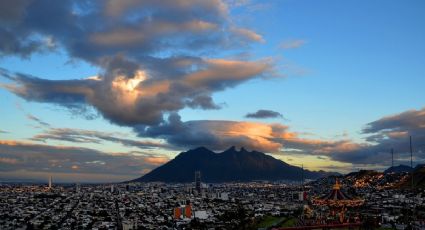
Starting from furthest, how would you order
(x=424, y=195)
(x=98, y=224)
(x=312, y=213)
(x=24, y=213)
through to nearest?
(x=424, y=195)
(x=24, y=213)
(x=312, y=213)
(x=98, y=224)

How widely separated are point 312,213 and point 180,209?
2902cm

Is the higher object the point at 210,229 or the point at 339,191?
the point at 339,191

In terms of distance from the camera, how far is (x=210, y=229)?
8075 centimetres

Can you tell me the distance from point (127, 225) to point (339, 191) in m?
35.1

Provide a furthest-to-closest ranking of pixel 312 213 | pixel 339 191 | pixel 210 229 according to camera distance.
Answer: pixel 312 213 → pixel 210 229 → pixel 339 191

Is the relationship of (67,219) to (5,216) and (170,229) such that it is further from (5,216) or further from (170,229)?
(170,229)

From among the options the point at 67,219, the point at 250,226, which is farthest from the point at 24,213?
the point at 250,226

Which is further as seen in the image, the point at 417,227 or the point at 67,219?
the point at 67,219

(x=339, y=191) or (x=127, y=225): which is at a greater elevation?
(x=339, y=191)

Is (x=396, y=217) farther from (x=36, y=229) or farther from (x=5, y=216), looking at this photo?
(x=5, y=216)

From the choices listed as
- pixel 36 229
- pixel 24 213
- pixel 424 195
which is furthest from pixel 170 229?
pixel 424 195

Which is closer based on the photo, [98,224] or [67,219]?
[98,224]

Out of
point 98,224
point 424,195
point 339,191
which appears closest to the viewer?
point 339,191

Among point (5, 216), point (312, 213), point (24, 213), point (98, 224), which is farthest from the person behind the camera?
point (24, 213)
